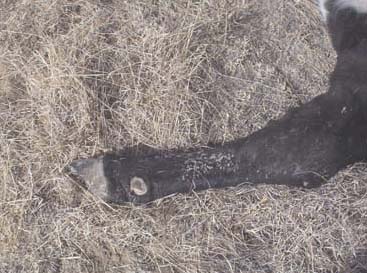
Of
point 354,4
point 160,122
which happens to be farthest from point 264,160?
point 354,4

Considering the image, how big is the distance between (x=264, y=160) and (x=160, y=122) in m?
0.57

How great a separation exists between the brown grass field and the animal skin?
0.28ft

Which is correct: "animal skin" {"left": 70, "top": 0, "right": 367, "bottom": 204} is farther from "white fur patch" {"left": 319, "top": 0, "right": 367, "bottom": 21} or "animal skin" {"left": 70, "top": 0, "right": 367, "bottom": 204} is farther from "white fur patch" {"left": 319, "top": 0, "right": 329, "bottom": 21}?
"white fur patch" {"left": 319, "top": 0, "right": 329, "bottom": 21}

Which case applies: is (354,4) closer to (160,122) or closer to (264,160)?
(264,160)

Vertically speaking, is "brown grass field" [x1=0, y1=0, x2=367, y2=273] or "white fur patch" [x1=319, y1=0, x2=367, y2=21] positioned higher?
"white fur patch" [x1=319, y1=0, x2=367, y2=21]

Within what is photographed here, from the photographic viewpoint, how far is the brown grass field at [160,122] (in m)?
2.85

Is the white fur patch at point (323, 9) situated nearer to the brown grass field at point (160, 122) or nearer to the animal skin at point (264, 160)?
the brown grass field at point (160, 122)

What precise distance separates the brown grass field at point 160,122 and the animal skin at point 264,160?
86 mm

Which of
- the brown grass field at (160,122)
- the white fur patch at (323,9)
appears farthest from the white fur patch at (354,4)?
the brown grass field at (160,122)

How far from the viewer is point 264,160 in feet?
9.51

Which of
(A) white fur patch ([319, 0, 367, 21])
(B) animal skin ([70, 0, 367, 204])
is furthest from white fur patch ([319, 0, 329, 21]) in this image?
(B) animal skin ([70, 0, 367, 204])

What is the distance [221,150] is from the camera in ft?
9.77

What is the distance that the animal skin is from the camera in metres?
2.89

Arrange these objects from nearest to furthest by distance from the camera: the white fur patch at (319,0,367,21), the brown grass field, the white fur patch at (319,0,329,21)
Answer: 1. the brown grass field
2. the white fur patch at (319,0,367,21)
3. the white fur patch at (319,0,329,21)
